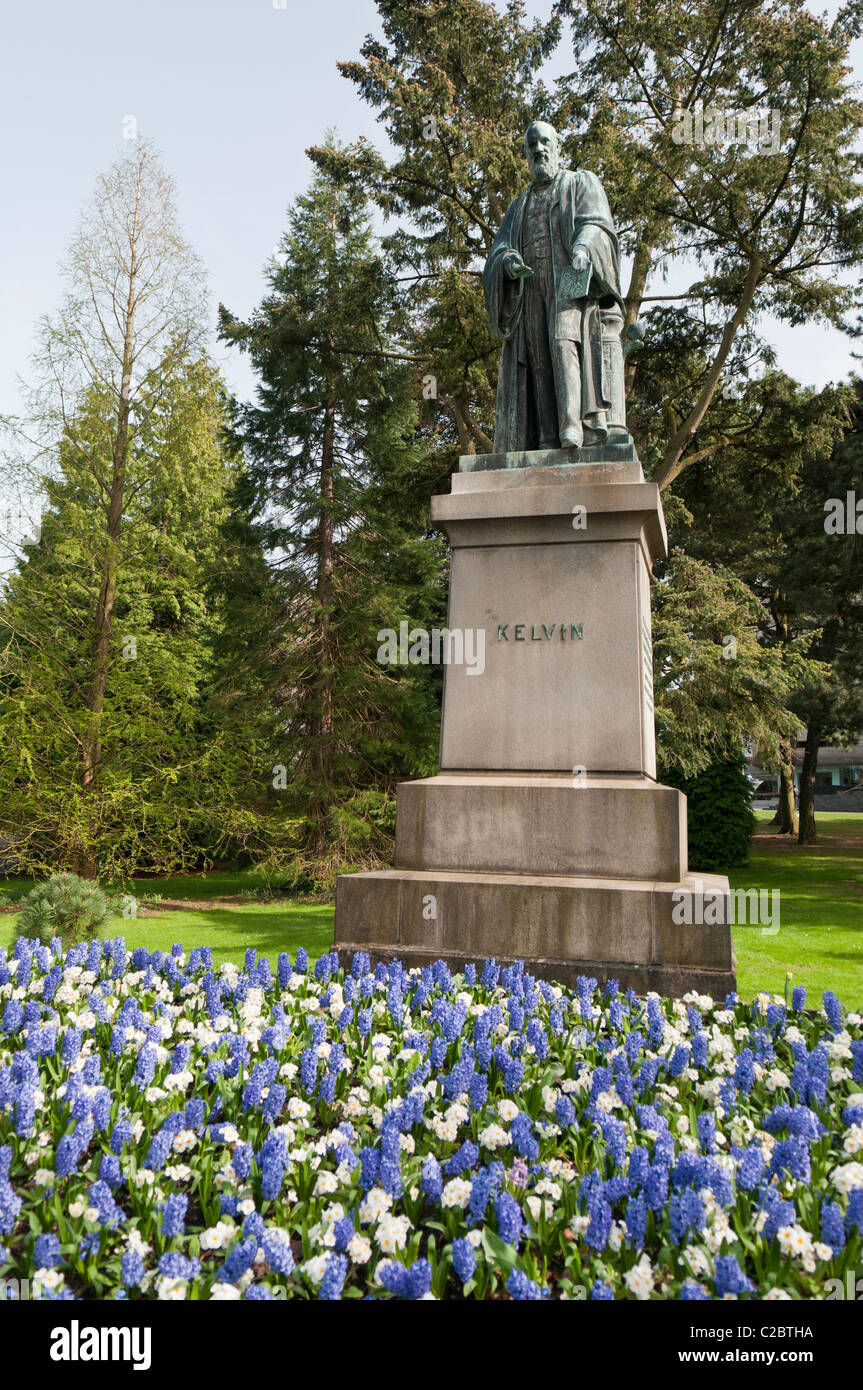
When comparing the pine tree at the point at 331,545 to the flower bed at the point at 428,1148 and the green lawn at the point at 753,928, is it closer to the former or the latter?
the green lawn at the point at 753,928

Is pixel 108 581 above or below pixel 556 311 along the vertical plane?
below

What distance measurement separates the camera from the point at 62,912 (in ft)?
22.2

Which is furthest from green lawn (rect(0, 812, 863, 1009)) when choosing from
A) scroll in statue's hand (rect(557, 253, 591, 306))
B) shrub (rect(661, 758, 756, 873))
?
scroll in statue's hand (rect(557, 253, 591, 306))

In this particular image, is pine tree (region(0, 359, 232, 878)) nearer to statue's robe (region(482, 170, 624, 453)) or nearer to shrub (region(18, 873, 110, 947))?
shrub (region(18, 873, 110, 947))

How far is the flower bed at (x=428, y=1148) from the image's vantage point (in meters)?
2.23

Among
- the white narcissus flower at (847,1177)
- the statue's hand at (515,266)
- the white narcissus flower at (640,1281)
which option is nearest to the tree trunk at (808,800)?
the statue's hand at (515,266)

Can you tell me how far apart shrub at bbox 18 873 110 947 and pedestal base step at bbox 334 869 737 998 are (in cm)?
253

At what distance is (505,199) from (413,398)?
4.40 meters

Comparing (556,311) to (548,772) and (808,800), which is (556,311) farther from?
(808,800)

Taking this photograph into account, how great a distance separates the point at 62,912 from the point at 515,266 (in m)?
5.80

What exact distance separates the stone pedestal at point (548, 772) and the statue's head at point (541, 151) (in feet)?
7.23

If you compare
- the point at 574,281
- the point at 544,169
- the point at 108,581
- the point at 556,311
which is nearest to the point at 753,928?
the point at 556,311

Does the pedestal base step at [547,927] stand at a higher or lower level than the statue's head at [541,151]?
lower

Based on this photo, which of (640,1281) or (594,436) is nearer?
(640,1281)
